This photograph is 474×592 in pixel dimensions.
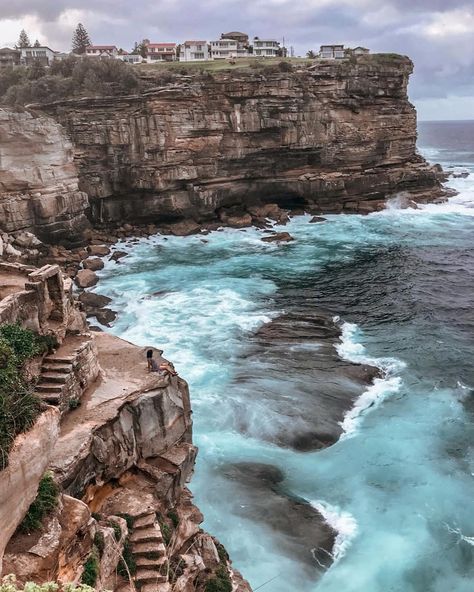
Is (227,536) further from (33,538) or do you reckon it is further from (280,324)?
(280,324)

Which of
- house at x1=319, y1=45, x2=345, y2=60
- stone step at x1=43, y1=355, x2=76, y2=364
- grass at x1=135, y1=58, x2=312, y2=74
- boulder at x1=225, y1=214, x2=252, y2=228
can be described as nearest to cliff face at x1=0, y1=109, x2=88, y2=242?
grass at x1=135, y1=58, x2=312, y2=74

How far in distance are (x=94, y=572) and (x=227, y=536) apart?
792cm

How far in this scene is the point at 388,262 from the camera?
155 feet

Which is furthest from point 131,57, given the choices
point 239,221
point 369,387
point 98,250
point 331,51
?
point 369,387

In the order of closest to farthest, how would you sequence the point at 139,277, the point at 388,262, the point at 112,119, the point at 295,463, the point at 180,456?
the point at 180,456, the point at 295,463, the point at 139,277, the point at 388,262, the point at 112,119

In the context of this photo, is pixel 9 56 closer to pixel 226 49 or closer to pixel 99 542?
pixel 226 49

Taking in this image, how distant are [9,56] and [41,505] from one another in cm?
8235

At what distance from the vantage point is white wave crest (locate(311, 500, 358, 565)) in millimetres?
18531

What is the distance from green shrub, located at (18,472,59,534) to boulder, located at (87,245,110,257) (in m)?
37.0

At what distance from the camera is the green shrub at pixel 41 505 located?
11.4 meters

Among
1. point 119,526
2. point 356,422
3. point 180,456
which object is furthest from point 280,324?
point 119,526

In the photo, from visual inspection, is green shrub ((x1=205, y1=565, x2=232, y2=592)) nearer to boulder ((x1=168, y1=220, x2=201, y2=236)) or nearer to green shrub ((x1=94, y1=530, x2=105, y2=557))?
green shrub ((x1=94, y1=530, x2=105, y2=557))

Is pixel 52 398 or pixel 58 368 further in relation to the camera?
pixel 58 368

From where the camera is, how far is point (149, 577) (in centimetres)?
1362
